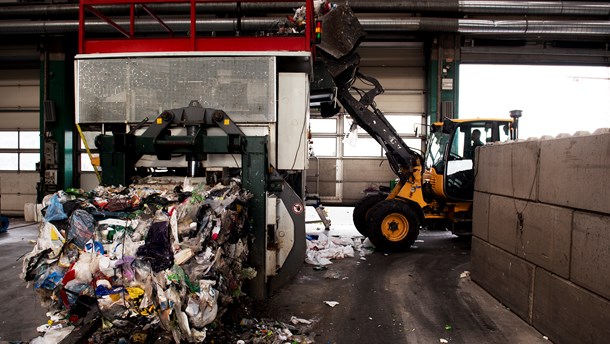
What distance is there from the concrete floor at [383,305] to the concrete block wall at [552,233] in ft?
1.07

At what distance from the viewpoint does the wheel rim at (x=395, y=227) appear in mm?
6918

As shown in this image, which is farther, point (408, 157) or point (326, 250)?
point (408, 157)

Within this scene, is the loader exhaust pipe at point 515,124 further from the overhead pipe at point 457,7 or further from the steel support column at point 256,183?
the steel support column at point 256,183

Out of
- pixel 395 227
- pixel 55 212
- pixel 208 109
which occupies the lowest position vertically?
pixel 395 227

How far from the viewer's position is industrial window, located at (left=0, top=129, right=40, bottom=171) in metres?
12.1

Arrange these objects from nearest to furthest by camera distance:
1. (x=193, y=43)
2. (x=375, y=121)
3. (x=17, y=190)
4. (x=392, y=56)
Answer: (x=193, y=43)
(x=375, y=121)
(x=17, y=190)
(x=392, y=56)

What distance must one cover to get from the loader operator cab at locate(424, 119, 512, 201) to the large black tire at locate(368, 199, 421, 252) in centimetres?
83

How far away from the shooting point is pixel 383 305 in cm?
438

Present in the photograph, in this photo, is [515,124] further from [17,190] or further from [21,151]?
[17,190]

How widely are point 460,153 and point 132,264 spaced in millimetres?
6484

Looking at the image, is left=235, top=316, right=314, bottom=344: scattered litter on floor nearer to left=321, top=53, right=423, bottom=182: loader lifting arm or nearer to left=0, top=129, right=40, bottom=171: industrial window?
left=321, top=53, right=423, bottom=182: loader lifting arm

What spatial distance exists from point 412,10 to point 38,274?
1014cm

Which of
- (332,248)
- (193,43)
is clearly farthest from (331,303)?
(193,43)

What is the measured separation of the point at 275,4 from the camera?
9695 millimetres
